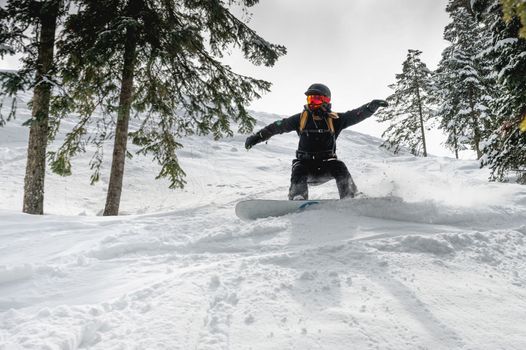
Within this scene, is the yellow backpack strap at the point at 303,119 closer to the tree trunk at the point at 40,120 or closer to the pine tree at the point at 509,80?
the pine tree at the point at 509,80

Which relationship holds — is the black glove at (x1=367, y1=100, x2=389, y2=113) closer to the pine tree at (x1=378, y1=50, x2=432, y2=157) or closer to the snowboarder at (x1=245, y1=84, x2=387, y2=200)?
the snowboarder at (x1=245, y1=84, x2=387, y2=200)

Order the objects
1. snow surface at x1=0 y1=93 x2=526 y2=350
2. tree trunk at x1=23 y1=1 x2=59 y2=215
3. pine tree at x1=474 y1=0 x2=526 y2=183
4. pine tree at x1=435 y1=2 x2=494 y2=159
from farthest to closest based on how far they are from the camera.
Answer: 1. pine tree at x1=435 y1=2 x2=494 y2=159
2. pine tree at x1=474 y1=0 x2=526 y2=183
3. tree trunk at x1=23 y1=1 x2=59 y2=215
4. snow surface at x1=0 y1=93 x2=526 y2=350

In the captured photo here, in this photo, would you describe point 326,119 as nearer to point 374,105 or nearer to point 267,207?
point 374,105

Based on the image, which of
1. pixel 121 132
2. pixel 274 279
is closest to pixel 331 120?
pixel 274 279

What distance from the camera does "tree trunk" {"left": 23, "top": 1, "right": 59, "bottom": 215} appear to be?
6.73 metres

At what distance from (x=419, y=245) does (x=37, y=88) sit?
23.3ft

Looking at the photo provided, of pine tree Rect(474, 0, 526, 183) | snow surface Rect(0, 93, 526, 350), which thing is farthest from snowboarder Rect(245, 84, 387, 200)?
pine tree Rect(474, 0, 526, 183)

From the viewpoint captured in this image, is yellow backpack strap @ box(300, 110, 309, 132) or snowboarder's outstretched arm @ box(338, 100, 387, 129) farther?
snowboarder's outstretched arm @ box(338, 100, 387, 129)

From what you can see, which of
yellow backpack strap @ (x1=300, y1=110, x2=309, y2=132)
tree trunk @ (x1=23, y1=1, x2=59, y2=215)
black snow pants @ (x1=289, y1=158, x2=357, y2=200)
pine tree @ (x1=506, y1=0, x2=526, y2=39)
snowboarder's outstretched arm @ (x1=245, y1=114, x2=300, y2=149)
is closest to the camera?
pine tree @ (x1=506, y1=0, x2=526, y2=39)

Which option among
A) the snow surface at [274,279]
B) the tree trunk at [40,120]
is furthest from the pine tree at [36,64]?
the snow surface at [274,279]

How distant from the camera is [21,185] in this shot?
12.4 meters

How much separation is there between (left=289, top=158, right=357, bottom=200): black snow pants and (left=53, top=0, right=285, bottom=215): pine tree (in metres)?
3.68

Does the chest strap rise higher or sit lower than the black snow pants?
higher

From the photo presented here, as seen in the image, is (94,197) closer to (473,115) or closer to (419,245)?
(419,245)
